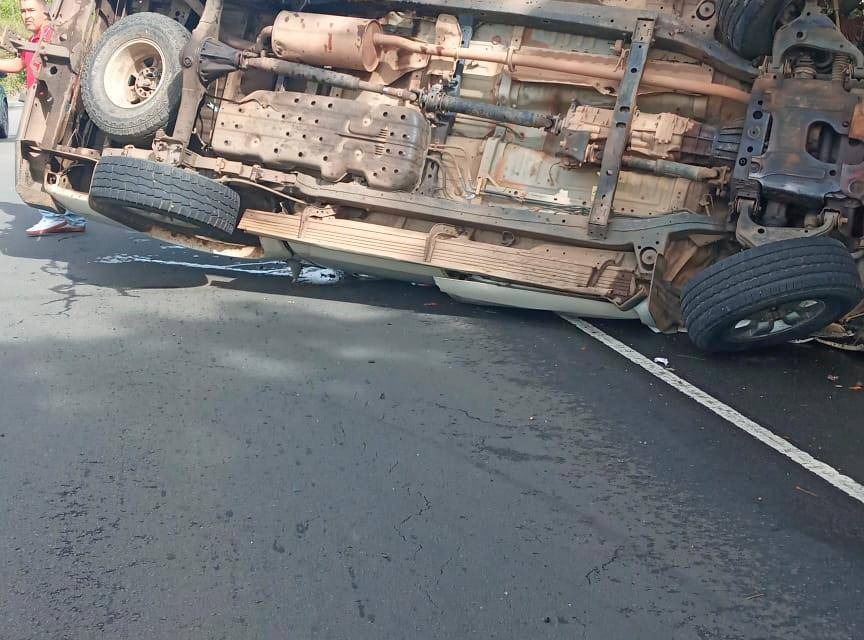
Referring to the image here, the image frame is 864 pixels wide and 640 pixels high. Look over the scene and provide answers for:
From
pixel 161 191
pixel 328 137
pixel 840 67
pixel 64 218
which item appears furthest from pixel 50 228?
pixel 840 67

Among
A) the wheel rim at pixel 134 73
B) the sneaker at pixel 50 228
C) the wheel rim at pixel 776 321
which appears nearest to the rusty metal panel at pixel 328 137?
the wheel rim at pixel 134 73

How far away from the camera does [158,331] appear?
4777 mm

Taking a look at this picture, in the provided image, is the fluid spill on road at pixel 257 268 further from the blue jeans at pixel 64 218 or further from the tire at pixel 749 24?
the tire at pixel 749 24

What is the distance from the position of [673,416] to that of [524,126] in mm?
2241

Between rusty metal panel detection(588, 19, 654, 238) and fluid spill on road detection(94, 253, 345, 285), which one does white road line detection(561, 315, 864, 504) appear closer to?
rusty metal panel detection(588, 19, 654, 238)

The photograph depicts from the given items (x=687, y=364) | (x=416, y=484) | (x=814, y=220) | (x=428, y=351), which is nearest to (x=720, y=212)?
(x=814, y=220)

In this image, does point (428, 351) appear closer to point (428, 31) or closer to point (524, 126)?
point (524, 126)

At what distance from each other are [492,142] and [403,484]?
9.72 ft

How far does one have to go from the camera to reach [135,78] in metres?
5.79

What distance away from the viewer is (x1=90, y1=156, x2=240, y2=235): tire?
480cm

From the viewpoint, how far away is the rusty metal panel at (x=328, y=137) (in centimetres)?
511

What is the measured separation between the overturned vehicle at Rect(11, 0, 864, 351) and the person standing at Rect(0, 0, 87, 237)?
0.13 metres

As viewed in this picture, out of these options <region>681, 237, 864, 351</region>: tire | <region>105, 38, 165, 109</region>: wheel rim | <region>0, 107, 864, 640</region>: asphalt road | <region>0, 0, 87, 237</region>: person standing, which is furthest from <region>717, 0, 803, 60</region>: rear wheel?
<region>0, 0, 87, 237</region>: person standing

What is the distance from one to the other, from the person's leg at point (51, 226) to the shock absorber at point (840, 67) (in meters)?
6.54
